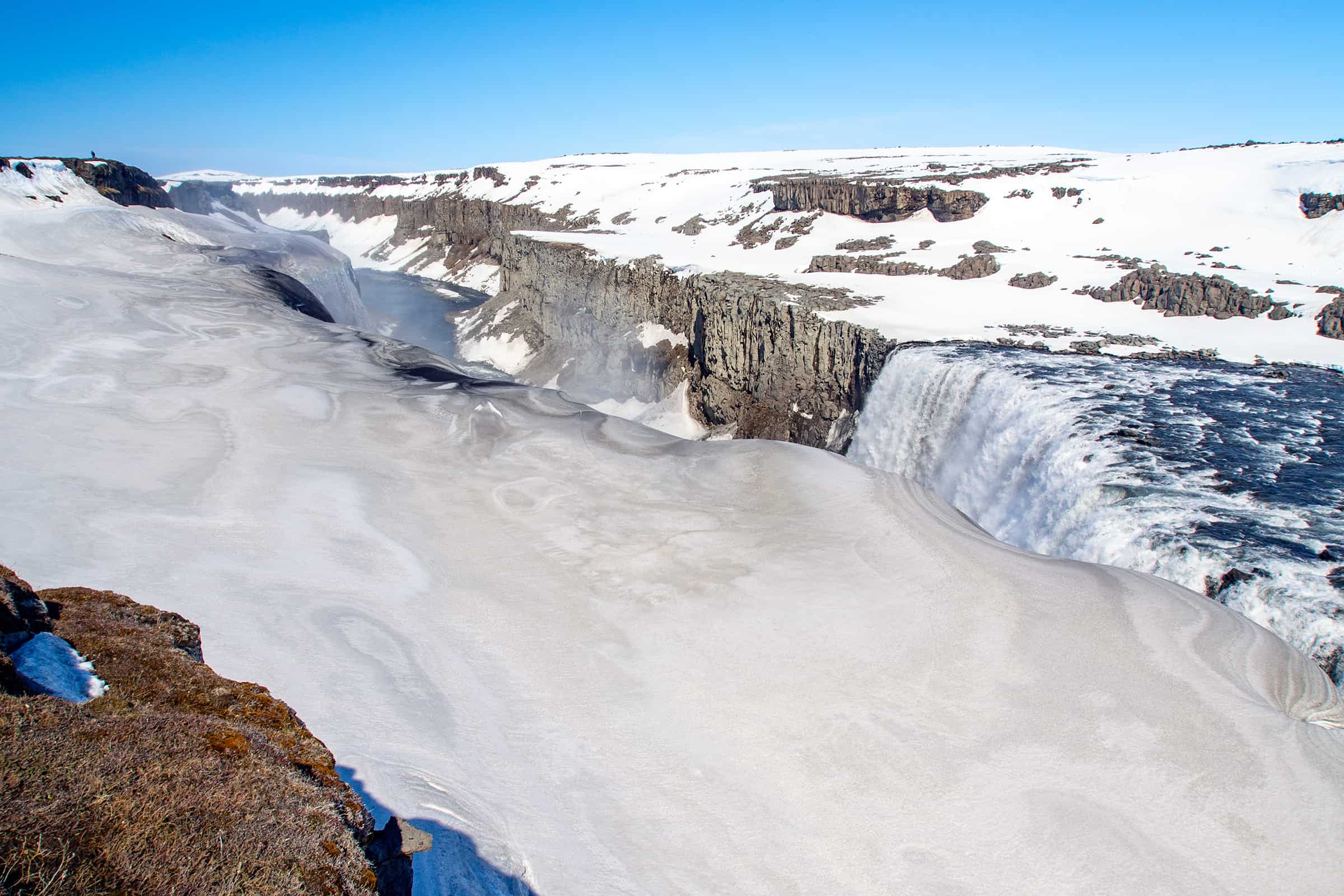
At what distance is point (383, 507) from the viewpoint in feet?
29.8

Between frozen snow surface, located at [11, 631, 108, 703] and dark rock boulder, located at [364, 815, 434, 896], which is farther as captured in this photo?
frozen snow surface, located at [11, 631, 108, 703]

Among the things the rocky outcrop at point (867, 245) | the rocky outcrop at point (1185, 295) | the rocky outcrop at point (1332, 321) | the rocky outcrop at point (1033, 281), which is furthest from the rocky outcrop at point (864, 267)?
the rocky outcrop at point (1332, 321)

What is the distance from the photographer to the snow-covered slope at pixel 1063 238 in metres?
23.3

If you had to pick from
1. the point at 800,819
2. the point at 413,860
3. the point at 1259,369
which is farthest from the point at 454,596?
the point at 1259,369

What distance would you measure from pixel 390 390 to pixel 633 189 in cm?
6988

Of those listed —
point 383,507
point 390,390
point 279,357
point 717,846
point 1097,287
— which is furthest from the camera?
point 1097,287

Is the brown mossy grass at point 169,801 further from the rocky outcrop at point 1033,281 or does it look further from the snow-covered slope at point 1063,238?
the rocky outcrop at point 1033,281

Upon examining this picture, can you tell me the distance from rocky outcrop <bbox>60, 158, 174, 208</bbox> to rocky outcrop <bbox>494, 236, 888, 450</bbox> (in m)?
19.5

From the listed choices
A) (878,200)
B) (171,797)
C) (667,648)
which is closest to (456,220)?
(878,200)

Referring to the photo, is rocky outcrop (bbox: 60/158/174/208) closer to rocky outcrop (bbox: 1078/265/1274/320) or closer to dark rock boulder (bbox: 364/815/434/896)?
dark rock boulder (bbox: 364/815/434/896)

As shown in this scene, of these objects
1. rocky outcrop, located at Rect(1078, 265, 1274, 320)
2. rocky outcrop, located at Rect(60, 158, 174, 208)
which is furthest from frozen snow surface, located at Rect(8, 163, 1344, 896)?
rocky outcrop, located at Rect(60, 158, 174, 208)

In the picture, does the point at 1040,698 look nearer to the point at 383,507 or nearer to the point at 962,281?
the point at 383,507

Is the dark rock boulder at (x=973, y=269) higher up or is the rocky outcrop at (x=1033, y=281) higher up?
the dark rock boulder at (x=973, y=269)

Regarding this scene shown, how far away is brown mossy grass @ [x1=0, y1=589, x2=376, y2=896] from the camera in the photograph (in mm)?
2420
